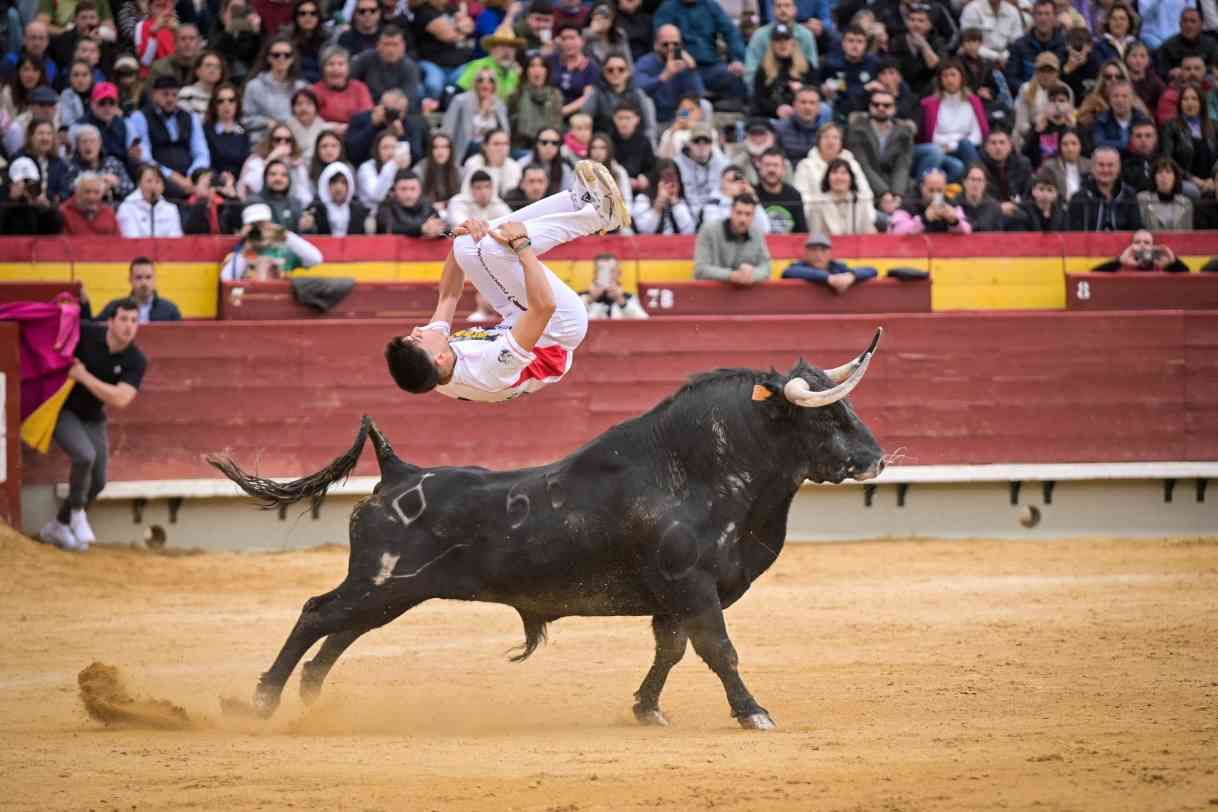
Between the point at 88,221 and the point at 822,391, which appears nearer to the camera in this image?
the point at 822,391

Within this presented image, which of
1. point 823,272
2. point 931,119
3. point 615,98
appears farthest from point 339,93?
point 931,119

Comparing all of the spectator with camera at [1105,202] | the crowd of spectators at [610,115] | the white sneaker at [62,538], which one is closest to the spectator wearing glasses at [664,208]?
the crowd of spectators at [610,115]

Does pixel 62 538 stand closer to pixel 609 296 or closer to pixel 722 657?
pixel 609 296

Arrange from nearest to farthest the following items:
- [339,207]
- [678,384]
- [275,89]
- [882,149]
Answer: [678,384] → [339,207] → [275,89] → [882,149]

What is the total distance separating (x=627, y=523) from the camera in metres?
7.23

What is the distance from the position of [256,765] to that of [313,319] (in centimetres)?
728

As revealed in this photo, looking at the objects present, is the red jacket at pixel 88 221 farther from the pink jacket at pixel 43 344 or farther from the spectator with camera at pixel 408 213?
the spectator with camera at pixel 408 213

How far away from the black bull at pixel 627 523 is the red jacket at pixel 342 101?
305 inches

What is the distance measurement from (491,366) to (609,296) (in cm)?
623

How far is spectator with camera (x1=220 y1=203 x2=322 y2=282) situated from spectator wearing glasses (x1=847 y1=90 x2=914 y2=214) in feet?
14.9

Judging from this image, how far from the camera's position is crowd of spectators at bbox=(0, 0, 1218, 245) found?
13.7 metres

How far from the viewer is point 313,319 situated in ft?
43.6

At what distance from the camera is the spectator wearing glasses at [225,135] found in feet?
46.7

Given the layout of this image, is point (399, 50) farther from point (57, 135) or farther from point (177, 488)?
point (177, 488)
